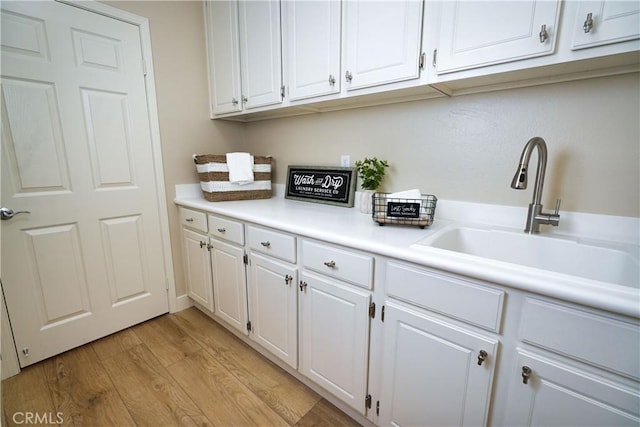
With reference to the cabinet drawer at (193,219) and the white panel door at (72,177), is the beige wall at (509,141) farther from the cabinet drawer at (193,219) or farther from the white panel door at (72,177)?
the white panel door at (72,177)

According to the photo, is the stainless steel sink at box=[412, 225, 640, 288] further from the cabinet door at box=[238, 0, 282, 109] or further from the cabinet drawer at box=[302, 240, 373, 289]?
the cabinet door at box=[238, 0, 282, 109]

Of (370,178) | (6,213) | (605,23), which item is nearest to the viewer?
(605,23)

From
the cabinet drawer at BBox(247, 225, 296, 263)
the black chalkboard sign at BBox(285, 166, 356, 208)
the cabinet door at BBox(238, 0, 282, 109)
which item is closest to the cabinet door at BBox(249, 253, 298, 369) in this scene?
the cabinet drawer at BBox(247, 225, 296, 263)

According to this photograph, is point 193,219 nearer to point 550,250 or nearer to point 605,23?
point 550,250

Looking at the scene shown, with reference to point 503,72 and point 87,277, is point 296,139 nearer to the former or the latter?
point 503,72

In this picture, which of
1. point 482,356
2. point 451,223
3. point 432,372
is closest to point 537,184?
point 451,223

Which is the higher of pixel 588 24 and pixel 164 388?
pixel 588 24

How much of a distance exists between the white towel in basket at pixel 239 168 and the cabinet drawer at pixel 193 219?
1.12 ft

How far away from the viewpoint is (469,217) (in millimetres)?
1444

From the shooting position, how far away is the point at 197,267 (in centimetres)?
214

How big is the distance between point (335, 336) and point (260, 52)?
68.0 inches

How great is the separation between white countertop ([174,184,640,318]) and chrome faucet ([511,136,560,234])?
0.35 feet

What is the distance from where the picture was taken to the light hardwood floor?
1391 mm

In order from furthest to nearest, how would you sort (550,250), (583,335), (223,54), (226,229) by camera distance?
(223,54)
(226,229)
(550,250)
(583,335)
